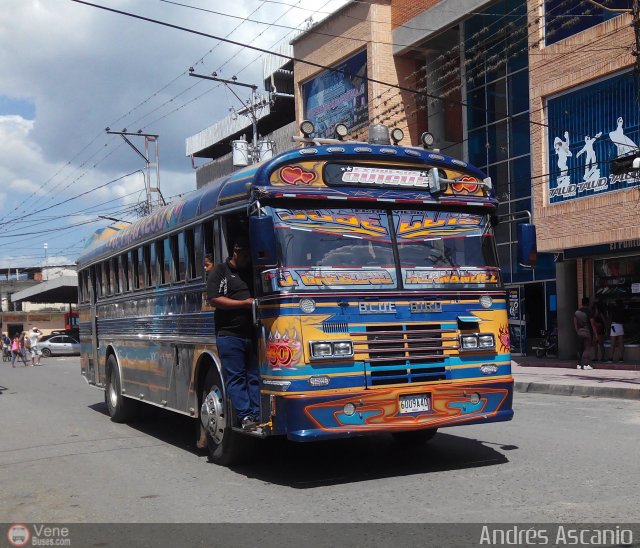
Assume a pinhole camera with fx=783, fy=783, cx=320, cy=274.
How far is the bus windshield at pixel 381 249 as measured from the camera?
279 inches

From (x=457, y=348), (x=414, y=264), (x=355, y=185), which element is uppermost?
(x=355, y=185)

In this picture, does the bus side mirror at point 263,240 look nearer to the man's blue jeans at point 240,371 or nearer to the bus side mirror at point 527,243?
the man's blue jeans at point 240,371

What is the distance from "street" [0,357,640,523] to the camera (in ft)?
20.1

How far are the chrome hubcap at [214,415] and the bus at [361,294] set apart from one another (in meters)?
0.02

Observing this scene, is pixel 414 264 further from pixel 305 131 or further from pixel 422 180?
pixel 305 131

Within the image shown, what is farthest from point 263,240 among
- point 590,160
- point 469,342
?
point 590,160

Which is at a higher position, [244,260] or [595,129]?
[595,129]

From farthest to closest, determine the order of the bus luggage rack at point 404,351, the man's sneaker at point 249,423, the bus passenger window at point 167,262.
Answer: the bus passenger window at point 167,262 → the man's sneaker at point 249,423 → the bus luggage rack at point 404,351

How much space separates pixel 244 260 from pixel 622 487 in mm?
3990

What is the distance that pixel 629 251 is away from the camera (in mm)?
20406

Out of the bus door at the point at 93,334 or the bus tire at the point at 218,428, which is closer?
the bus tire at the point at 218,428

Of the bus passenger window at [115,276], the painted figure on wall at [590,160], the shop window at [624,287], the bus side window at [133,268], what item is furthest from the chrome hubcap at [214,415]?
the shop window at [624,287]
